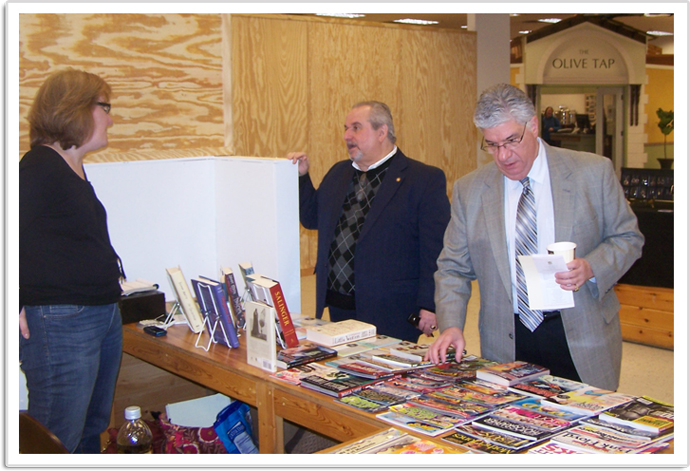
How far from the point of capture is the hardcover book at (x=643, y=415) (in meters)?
1.85

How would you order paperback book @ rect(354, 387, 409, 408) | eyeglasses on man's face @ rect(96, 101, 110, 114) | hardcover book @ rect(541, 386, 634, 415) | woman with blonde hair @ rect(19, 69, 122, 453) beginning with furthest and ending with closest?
eyeglasses on man's face @ rect(96, 101, 110, 114), woman with blonde hair @ rect(19, 69, 122, 453), paperback book @ rect(354, 387, 409, 408), hardcover book @ rect(541, 386, 634, 415)

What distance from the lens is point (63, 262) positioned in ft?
7.78

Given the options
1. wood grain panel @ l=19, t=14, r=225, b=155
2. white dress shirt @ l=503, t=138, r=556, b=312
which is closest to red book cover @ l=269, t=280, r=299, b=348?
white dress shirt @ l=503, t=138, r=556, b=312

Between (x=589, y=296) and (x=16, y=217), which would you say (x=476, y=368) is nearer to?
(x=589, y=296)

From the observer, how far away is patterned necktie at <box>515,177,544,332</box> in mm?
2391

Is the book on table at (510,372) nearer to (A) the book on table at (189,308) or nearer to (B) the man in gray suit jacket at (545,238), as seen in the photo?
(B) the man in gray suit jacket at (545,238)

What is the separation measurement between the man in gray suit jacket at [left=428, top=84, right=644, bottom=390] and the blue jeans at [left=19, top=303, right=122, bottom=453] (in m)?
1.17

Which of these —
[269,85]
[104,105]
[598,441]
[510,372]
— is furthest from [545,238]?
[269,85]

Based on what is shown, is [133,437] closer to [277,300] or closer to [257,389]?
[257,389]

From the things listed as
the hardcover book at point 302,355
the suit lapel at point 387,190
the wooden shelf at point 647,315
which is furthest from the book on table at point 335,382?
the wooden shelf at point 647,315

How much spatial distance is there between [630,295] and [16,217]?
4.67 m

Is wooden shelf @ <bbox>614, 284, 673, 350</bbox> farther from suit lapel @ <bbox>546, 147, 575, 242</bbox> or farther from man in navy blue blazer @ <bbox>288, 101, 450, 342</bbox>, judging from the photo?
suit lapel @ <bbox>546, 147, 575, 242</bbox>

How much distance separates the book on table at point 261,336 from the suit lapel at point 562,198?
99cm

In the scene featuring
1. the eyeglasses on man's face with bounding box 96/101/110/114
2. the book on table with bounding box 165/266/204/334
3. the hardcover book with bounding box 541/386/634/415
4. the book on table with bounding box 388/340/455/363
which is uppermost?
the eyeglasses on man's face with bounding box 96/101/110/114
